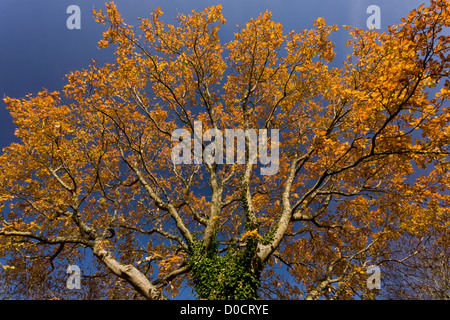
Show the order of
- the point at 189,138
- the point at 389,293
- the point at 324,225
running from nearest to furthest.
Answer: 1. the point at 324,225
2. the point at 189,138
3. the point at 389,293

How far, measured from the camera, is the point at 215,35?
916cm

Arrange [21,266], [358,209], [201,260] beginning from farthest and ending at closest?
[358,209]
[21,266]
[201,260]

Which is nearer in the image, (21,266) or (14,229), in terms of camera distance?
(14,229)

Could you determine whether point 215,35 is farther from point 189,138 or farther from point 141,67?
point 189,138

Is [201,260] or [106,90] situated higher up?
[106,90]

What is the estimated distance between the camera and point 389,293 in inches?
656

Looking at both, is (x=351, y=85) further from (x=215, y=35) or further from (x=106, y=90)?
(x=106, y=90)

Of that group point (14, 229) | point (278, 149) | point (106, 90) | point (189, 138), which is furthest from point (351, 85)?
point (14, 229)

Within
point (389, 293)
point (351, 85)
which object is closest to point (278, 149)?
point (351, 85)

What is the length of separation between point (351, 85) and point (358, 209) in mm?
6526
